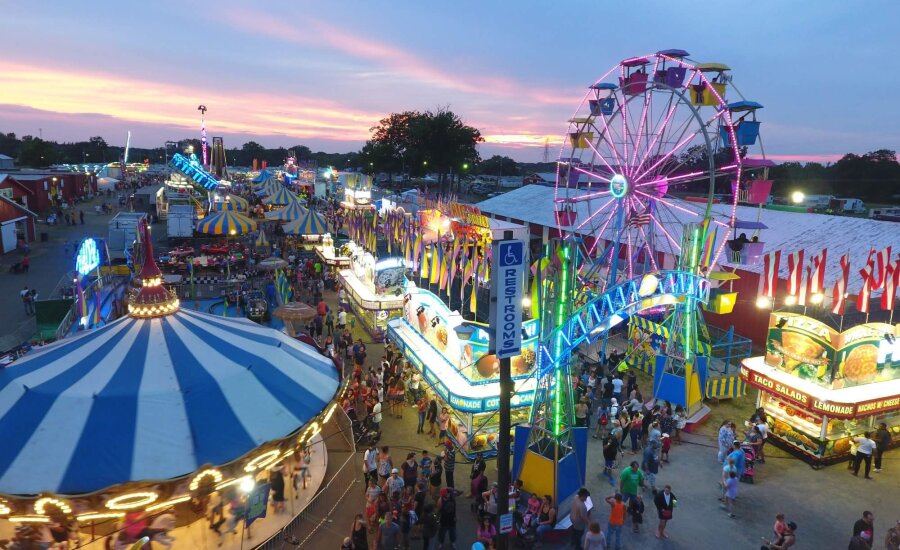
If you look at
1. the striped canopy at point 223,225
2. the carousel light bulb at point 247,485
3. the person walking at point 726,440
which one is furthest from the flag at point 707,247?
the striped canopy at point 223,225

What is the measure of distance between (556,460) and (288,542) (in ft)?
14.7

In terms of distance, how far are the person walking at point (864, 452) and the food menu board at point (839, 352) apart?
1159 mm

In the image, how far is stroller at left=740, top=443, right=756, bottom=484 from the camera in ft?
36.5

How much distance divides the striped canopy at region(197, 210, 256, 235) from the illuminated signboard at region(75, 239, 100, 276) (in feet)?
43.0

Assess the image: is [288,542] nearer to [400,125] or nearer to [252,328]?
[252,328]

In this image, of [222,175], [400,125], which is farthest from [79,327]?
[400,125]

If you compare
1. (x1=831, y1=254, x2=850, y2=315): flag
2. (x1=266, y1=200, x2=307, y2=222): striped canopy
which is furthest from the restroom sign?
(x1=266, y1=200, x2=307, y2=222): striped canopy

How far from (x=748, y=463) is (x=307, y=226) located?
25354 mm

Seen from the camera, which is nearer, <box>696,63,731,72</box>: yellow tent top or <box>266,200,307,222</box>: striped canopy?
<box>696,63,731,72</box>: yellow tent top

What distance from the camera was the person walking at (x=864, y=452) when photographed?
11.3 m

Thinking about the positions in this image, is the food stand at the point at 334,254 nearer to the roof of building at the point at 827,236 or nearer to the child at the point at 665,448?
the roof of building at the point at 827,236

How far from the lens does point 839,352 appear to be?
11.9m

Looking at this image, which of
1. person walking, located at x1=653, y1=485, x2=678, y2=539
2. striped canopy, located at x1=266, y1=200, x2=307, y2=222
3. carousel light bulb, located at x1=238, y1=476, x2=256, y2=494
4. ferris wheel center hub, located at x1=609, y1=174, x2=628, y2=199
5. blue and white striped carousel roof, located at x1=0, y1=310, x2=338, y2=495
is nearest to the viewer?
blue and white striped carousel roof, located at x1=0, y1=310, x2=338, y2=495

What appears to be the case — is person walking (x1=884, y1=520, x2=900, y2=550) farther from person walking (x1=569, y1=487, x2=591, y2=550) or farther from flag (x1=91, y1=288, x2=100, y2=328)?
flag (x1=91, y1=288, x2=100, y2=328)
